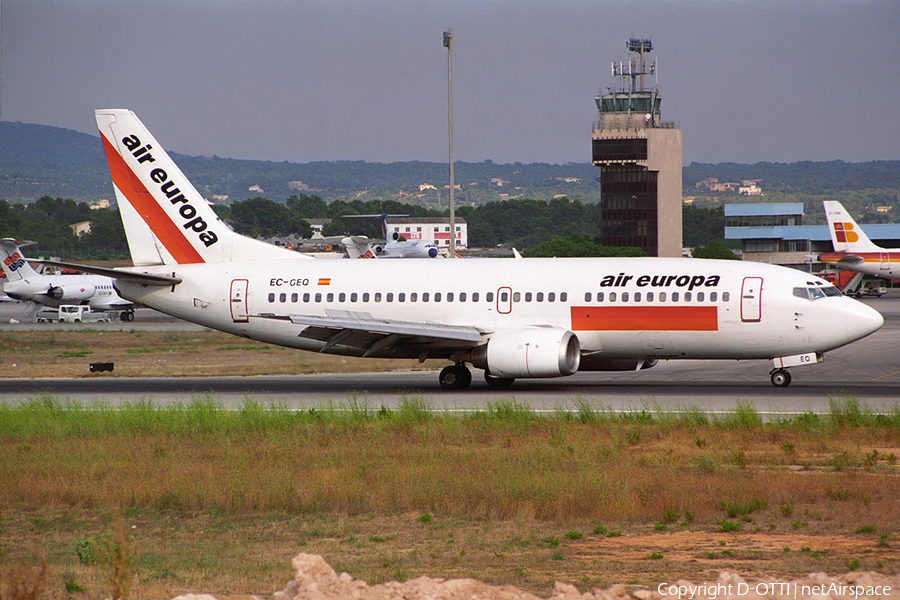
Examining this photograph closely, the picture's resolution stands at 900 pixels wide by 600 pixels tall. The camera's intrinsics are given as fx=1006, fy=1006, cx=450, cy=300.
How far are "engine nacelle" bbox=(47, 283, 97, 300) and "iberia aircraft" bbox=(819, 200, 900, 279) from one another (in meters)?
66.7

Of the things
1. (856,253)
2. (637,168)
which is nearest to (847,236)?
(856,253)

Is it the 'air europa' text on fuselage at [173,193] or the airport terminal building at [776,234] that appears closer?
the 'air europa' text on fuselage at [173,193]

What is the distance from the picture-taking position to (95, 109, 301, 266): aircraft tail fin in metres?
33.6

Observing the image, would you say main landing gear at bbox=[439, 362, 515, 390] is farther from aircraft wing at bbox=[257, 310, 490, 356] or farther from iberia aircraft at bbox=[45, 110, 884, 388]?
aircraft wing at bbox=[257, 310, 490, 356]

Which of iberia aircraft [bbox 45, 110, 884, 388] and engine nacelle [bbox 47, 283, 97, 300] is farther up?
iberia aircraft [bbox 45, 110, 884, 388]

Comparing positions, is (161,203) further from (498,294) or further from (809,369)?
(809,369)

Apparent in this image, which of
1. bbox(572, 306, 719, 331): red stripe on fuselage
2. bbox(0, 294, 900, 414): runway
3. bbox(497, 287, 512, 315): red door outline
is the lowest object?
bbox(0, 294, 900, 414): runway

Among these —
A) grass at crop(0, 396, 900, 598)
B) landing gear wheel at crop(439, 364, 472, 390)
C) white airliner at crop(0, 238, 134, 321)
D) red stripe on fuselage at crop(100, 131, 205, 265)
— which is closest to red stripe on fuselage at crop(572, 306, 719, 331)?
landing gear wheel at crop(439, 364, 472, 390)

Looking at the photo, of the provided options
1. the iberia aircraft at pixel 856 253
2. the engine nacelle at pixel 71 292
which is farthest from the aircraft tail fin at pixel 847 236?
the engine nacelle at pixel 71 292

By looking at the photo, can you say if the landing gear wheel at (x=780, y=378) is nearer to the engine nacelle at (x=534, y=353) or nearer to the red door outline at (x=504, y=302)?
the engine nacelle at (x=534, y=353)

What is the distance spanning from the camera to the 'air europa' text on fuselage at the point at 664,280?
28.6 meters

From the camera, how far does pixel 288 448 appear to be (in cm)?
1923

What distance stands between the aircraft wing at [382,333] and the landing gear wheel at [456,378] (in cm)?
119

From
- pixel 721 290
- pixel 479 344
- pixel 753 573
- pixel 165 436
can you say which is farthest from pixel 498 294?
pixel 753 573
